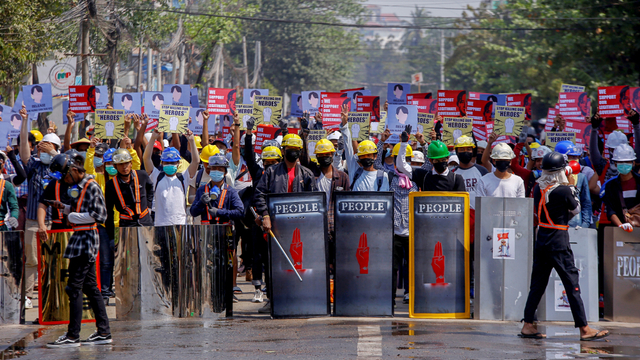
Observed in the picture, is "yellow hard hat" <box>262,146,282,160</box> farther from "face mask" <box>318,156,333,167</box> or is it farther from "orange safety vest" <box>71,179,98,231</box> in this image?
"orange safety vest" <box>71,179,98,231</box>

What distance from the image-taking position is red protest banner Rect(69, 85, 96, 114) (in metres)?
14.1

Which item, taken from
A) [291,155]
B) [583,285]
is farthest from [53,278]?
[583,285]

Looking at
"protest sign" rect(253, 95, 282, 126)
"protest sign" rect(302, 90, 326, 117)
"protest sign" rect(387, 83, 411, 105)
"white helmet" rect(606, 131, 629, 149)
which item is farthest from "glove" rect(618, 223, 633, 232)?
"protest sign" rect(302, 90, 326, 117)

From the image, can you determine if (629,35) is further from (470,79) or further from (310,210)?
(470,79)

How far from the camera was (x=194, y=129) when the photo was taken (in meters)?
15.0

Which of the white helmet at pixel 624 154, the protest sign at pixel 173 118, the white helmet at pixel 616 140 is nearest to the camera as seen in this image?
the white helmet at pixel 624 154

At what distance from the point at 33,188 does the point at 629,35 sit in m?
16.6

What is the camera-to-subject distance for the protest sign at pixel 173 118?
41.5ft

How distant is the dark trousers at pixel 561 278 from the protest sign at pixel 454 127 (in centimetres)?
516

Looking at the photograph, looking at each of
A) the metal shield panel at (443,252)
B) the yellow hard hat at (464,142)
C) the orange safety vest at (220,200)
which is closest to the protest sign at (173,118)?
the orange safety vest at (220,200)

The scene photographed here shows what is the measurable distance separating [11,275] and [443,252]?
4.87 metres

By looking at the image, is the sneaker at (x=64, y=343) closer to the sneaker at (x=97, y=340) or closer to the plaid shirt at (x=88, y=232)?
the sneaker at (x=97, y=340)

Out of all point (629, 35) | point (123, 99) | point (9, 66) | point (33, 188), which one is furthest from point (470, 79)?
point (33, 188)

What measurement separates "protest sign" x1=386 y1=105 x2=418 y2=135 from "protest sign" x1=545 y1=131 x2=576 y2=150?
2.38m
